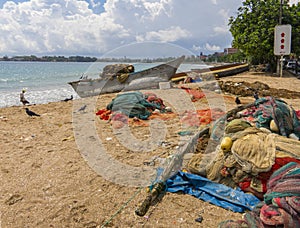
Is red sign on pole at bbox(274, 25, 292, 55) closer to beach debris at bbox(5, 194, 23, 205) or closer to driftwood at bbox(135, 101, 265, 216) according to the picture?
driftwood at bbox(135, 101, 265, 216)

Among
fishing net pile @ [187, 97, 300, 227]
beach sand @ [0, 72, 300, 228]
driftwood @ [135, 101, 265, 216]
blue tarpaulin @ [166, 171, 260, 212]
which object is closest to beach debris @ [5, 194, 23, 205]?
beach sand @ [0, 72, 300, 228]

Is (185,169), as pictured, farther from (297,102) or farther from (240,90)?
(240,90)

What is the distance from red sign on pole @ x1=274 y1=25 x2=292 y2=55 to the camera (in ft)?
43.3

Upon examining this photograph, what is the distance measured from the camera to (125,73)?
507 inches

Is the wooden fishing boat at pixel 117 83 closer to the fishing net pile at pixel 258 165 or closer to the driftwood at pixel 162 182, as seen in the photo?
the driftwood at pixel 162 182

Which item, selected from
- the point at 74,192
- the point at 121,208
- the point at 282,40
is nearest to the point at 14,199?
the point at 74,192

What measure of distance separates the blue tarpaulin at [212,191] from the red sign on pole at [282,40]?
1308cm

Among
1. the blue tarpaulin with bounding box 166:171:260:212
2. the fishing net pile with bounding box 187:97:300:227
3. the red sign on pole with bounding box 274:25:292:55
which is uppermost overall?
the red sign on pole with bounding box 274:25:292:55

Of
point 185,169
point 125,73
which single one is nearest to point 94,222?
point 185,169

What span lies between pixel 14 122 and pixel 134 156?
4383 mm

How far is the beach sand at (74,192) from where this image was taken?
2.50 metres

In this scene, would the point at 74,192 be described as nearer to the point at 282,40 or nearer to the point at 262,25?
the point at 282,40

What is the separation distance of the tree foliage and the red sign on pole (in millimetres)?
1812

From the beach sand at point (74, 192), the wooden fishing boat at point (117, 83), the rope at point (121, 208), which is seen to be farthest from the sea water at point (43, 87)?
the rope at point (121, 208)
